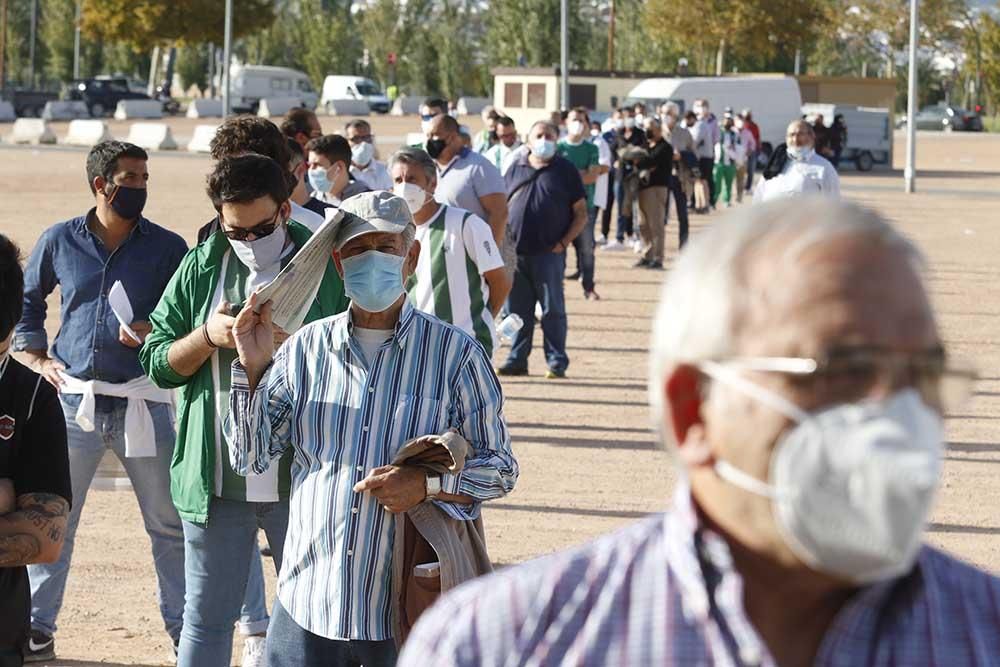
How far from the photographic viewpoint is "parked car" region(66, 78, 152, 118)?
2798 inches

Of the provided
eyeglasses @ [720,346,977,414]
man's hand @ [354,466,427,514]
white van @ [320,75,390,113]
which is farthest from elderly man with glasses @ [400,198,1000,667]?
white van @ [320,75,390,113]

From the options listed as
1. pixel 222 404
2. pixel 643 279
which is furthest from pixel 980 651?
pixel 643 279

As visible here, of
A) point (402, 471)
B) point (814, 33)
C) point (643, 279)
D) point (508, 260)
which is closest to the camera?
point (402, 471)

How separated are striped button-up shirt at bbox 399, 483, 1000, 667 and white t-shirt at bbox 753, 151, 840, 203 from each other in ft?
33.5

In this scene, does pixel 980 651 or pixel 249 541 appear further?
pixel 249 541

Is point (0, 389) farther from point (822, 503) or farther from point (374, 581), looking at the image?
point (822, 503)

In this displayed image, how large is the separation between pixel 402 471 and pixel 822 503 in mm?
2701

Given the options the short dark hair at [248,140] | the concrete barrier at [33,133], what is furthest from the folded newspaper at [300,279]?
the concrete barrier at [33,133]

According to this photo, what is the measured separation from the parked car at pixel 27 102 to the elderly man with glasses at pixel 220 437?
6688 cm

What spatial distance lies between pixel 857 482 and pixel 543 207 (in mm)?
11547

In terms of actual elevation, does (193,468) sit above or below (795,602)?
below

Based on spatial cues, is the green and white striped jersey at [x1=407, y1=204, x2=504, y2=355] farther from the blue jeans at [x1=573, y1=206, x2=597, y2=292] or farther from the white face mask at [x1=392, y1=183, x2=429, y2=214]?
the blue jeans at [x1=573, y1=206, x2=597, y2=292]

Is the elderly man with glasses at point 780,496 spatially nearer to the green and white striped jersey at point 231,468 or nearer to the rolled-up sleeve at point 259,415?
the rolled-up sleeve at point 259,415

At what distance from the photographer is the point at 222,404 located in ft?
17.9
